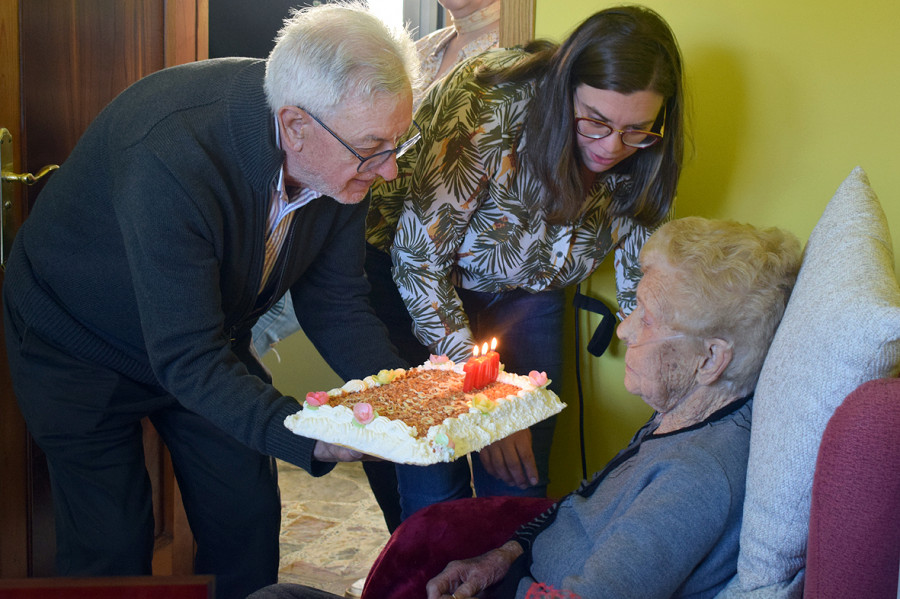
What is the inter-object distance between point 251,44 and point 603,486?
3209mm

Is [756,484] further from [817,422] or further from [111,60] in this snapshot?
[111,60]

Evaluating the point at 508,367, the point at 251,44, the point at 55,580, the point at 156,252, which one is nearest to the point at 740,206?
the point at 508,367

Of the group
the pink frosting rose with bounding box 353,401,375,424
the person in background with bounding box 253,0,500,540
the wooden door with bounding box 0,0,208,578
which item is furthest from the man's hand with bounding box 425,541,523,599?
the wooden door with bounding box 0,0,208,578

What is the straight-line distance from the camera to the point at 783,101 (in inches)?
71.5

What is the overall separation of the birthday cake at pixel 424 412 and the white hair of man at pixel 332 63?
0.53 metres

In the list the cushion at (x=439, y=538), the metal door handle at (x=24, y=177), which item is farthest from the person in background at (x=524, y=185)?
the metal door handle at (x=24, y=177)

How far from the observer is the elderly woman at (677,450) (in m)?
1.16

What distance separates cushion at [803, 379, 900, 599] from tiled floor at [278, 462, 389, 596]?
1.94 meters

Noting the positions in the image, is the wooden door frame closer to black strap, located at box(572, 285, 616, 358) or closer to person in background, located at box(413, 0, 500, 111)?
person in background, located at box(413, 0, 500, 111)

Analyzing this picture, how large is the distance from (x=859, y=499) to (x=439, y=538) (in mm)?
812

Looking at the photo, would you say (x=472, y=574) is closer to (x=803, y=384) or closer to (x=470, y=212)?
(x=803, y=384)

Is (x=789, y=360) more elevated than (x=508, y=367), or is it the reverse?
(x=789, y=360)

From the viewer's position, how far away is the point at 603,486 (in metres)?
1.42

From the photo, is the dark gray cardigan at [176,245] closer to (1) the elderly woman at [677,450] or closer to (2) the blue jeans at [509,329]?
(2) the blue jeans at [509,329]
